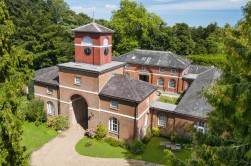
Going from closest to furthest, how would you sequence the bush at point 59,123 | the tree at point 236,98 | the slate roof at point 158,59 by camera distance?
1. the tree at point 236,98
2. the bush at point 59,123
3. the slate roof at point 158,59

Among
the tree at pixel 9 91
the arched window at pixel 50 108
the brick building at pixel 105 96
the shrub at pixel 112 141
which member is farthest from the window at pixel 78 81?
the tree at pixel 9 91

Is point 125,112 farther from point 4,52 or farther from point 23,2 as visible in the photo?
point 23,2

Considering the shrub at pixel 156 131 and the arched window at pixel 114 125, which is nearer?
the arched window at pixel 114 125

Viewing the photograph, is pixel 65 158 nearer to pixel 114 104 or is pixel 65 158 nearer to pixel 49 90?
pixel 114 104

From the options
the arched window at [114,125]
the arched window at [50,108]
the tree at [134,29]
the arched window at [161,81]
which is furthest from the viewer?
the tree at [134,29]

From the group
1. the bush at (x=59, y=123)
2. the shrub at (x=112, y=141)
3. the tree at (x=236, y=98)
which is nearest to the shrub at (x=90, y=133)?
the shrub at (x=112, y=141)

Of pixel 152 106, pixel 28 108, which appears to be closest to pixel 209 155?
pixel 152 106

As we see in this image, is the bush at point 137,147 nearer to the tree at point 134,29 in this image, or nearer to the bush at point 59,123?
the bush at point 59,123

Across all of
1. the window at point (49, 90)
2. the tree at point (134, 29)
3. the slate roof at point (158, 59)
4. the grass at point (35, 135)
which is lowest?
the grass at point (35, 135)

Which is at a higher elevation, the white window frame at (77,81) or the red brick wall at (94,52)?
the red brick wall at (94,52)
